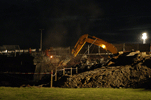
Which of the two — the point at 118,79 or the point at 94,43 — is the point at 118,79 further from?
the point at 94,43

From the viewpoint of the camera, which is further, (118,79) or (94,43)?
(94,43)

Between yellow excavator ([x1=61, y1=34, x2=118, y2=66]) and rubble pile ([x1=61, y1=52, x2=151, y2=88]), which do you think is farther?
yellow excavator ([x1=61, y1=34, x2=118, y2=66])

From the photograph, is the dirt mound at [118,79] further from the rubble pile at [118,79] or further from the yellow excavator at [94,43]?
the yellow excavator at [94,43]

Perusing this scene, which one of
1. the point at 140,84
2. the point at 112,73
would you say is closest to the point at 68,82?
the point at 112,73

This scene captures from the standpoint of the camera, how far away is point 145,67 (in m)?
14.7

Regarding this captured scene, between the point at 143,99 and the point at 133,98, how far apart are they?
0.47 meters

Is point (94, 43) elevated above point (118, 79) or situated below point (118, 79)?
above

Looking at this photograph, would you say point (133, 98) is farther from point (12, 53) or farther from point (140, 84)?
point (12, 53)

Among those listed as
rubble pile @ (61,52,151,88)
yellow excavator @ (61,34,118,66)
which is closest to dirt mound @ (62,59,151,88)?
rubble pile @ (61,52,151,88)

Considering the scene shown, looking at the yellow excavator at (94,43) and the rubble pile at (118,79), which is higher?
the yellow excavator at (94,43)

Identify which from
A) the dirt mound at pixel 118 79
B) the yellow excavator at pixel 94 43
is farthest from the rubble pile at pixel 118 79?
the yellow excavator at pixel 94 43

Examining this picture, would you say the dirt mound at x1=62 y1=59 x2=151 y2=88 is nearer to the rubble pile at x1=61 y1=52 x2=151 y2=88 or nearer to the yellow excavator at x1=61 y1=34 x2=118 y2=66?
the rubble pile at x1=61 y1=52 x2=151 y2=88

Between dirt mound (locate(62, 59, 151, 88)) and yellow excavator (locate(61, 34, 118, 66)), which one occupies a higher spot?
yellow excavator (locate(61, 34, 118, 66))

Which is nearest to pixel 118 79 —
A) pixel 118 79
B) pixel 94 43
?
pixel 118 79
